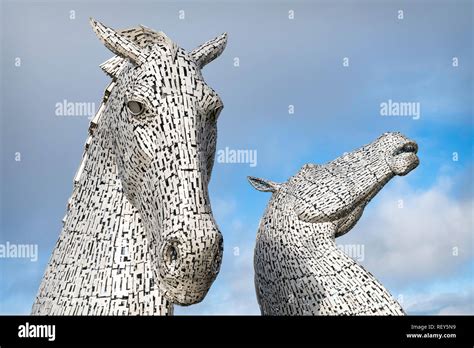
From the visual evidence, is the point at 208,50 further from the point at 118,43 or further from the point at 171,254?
the point at 171,254

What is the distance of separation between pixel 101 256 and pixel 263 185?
8.88 feet

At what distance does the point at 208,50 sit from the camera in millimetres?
2916

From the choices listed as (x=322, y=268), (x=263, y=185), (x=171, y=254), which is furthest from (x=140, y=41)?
(x=263, y=185)

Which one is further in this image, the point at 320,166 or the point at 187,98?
the point at 320,166

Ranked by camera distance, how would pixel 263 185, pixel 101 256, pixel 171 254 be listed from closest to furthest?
pixel 171 254 → pixel 101 256 → pixel 263 185

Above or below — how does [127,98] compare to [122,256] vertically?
above

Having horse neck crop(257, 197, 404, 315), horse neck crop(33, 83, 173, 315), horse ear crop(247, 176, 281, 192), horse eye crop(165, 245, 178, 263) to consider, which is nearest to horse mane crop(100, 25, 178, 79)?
horse neck crop(33, 83, 173, 315)

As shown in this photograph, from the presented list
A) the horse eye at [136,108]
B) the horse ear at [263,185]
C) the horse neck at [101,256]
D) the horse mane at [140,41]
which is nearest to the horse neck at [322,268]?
the horse ear at [263,185]

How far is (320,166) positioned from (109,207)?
270 centimetres

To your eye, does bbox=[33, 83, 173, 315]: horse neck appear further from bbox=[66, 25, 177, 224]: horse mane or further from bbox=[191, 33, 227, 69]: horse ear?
bbox=[191, 33, 227, 69]: horse ear

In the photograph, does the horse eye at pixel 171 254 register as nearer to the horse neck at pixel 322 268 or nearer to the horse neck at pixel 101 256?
the horse neck at pixel 101 256
